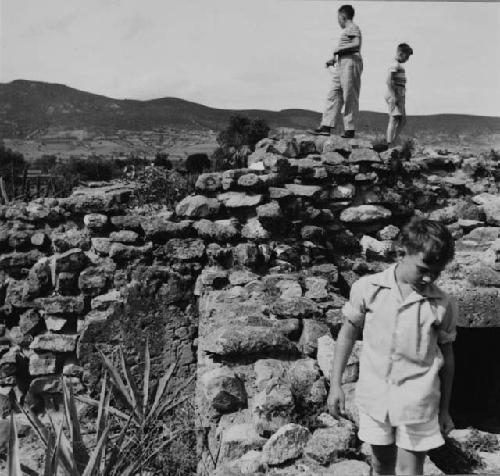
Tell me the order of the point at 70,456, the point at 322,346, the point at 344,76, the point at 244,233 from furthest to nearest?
1. the point at 344,76
2. the point at 244,233
3. the point at 322,346
4. the point at 70,456

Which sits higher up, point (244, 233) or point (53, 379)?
point (244, 233)

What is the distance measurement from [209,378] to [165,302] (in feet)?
6.65

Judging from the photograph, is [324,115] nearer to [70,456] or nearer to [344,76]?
[344,76]

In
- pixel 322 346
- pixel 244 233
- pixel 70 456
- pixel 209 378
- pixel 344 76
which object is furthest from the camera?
pixel 344 76

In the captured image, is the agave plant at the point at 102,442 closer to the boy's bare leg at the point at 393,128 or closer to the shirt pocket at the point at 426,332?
the shirt pocket at the point at 426,332

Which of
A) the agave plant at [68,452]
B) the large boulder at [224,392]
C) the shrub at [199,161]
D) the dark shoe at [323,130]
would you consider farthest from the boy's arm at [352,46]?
the agave plant at [68,452]

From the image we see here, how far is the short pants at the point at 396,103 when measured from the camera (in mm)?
8469

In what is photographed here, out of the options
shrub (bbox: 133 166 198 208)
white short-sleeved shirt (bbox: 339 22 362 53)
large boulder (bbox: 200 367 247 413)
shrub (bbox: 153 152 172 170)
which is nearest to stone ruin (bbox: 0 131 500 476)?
shrub (bbox: 133 166 198 208)

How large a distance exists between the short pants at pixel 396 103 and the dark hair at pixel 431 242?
6.35 metres

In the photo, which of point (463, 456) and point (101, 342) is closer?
point (463, 456)

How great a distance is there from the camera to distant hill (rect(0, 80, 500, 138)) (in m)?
22.8

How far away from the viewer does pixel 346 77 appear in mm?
7668

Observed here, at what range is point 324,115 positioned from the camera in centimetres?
788

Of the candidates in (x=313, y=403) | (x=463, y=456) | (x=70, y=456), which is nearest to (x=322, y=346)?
(x=313, y=403)
